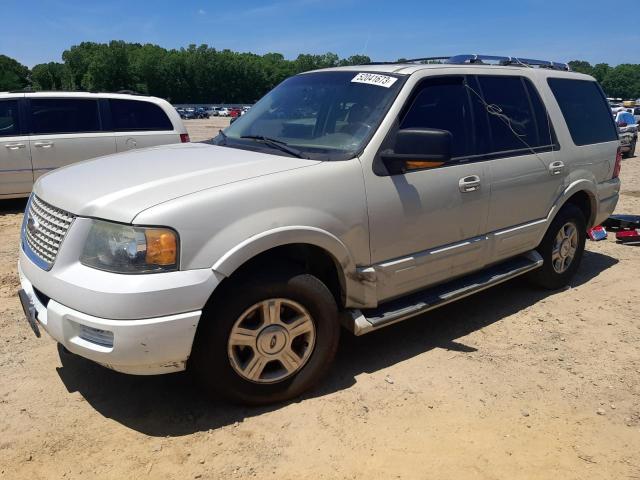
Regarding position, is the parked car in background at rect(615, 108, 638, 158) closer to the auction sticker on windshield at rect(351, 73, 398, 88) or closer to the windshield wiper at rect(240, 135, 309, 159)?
the auction sticker on windshield at rect(351, 73, 398, 88)

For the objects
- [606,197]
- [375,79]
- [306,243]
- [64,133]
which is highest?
[375,79]

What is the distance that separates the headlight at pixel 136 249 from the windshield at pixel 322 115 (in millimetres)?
1123

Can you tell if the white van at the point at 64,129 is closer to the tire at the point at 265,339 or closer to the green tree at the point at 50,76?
the tire at the point at 265,339

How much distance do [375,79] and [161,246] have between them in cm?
193

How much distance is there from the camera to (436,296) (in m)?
3.83

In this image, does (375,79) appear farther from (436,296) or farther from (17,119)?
(17,119)

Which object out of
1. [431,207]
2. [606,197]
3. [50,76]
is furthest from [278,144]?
[50,76]

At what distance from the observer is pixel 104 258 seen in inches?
106

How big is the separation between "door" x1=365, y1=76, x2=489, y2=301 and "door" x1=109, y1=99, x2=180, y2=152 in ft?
20.0

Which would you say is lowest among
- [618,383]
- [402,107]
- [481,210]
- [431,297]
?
[618,383]

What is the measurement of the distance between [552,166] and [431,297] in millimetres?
1762

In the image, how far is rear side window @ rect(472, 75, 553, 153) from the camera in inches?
164

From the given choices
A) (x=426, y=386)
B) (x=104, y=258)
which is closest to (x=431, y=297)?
(x=426, y=386)

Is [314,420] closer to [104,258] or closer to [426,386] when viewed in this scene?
[426,386]
